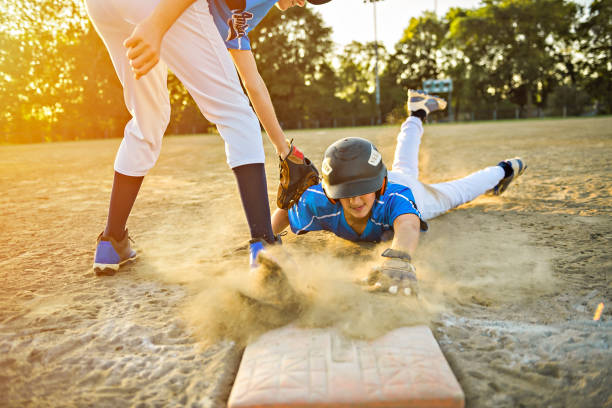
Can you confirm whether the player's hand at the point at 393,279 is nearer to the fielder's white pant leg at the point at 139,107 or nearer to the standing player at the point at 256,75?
the standing player at the point at 256,75

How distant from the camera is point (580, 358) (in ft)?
4.54

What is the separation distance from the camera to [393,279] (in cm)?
183

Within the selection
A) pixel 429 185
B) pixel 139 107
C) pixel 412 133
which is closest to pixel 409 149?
pixel 412 133

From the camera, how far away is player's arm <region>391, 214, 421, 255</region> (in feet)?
6.89

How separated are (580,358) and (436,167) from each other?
15.7ft

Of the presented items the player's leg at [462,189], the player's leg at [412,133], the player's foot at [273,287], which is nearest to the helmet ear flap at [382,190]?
the player's leg at [462,189]

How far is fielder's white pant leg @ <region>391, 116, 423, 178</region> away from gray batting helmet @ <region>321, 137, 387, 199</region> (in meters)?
1.46

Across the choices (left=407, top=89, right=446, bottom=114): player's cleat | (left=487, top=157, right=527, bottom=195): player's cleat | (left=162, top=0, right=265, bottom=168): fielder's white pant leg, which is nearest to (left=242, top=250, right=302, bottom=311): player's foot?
(left=162, top=0, right=265, bottom=168): fielder's white pant leg

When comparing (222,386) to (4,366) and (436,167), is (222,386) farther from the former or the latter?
(436,167)

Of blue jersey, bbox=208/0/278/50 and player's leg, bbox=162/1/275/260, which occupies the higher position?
blue jersey, bbox=208/0/278/50

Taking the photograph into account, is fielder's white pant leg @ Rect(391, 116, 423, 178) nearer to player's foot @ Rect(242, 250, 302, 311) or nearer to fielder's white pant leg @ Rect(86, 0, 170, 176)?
fielder's white pant leg @ Rect(86, 0, 170, 176)

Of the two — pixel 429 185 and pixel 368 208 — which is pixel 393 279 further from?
pixel 429 185

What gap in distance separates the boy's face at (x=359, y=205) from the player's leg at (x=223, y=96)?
559 millimetres

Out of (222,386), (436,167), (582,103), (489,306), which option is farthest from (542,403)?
(582,103)
